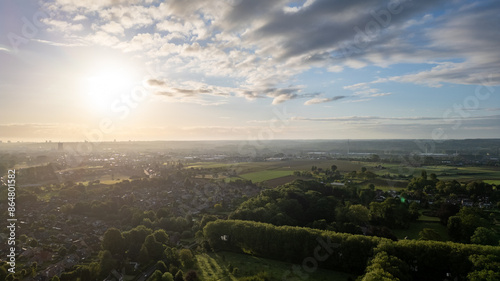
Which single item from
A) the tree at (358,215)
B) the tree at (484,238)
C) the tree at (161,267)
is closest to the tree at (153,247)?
the tree at (161,267)

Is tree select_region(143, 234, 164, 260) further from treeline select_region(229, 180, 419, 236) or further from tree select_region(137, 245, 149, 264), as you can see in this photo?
treeline select_region(229, 180, 419, 236)

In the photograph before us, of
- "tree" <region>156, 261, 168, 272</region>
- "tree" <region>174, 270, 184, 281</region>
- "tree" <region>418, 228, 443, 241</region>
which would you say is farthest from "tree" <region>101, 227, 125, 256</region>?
"tree" <region>418, 228, 443, 241</region>

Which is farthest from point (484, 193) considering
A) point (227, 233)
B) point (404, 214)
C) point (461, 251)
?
point (227, 233)

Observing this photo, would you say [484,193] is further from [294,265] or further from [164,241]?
[164,241]

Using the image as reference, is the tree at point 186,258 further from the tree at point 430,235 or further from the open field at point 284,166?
the open field at point 284,166

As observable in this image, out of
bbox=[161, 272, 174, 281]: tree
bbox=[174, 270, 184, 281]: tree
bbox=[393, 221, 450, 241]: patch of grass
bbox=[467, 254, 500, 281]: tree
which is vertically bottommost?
bbox=[174, 270, 184, 281]: tree

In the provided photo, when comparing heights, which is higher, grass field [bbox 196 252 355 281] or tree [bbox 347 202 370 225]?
tree [bbox 347 202 370 225]
